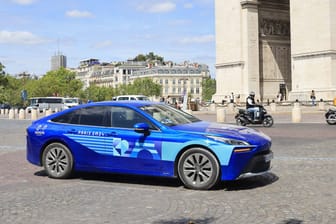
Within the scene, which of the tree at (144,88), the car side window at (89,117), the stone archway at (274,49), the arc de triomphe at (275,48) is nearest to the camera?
the car side window at (89,117)

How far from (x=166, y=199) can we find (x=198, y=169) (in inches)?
31.9

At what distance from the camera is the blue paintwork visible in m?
7.07

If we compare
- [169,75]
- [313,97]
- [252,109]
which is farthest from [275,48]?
[169,75]

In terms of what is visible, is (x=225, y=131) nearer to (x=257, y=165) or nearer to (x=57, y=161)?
(x=257, y=165)

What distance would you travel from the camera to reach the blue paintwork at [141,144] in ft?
23.2

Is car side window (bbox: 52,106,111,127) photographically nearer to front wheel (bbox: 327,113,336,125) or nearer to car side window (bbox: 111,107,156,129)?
car side window (bbox: 111,107,156,129)

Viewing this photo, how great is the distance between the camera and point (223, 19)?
42.1m

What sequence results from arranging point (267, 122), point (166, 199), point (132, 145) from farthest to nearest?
point (267, 122), point (132, 145), point (166, 199)

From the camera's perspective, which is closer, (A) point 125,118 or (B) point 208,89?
(A) point 125,118

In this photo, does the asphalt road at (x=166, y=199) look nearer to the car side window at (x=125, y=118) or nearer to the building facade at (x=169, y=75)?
the car side window at (x=125, y=118)

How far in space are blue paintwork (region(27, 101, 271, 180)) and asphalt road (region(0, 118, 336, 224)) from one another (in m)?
0.31

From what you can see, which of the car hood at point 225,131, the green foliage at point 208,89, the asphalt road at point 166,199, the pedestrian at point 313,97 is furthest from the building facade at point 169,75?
the car hood at point 225,131

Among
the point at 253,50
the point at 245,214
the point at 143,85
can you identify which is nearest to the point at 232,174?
the point at 245,214

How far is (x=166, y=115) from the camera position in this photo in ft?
26.4
